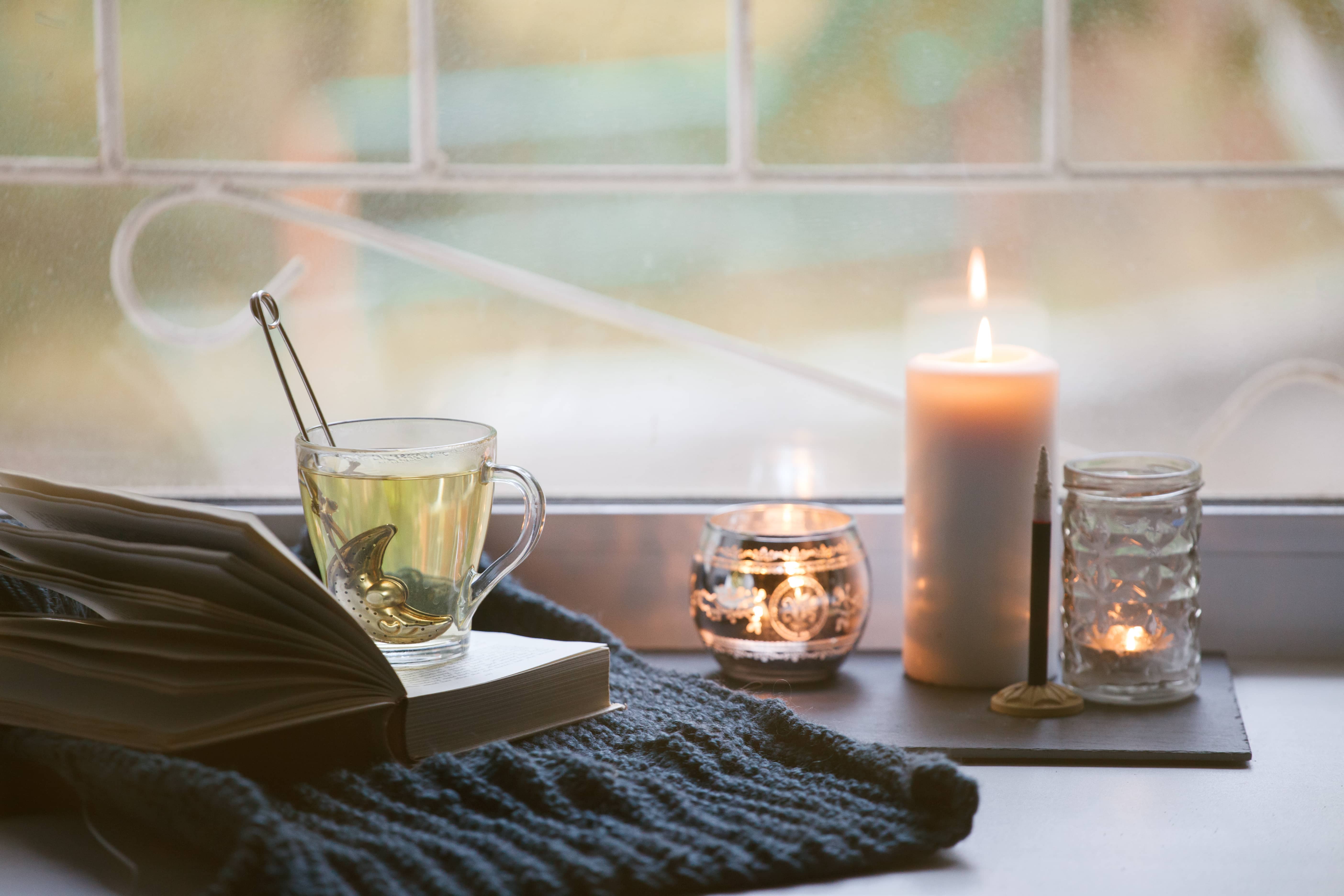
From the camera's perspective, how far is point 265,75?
1173 millimetres

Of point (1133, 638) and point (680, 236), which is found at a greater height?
point (680, 236)

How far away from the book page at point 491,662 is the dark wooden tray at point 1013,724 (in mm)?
183

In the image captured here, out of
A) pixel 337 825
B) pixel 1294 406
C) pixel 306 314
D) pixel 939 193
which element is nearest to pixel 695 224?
pixel 939 193

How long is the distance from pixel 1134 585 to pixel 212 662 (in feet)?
2.02

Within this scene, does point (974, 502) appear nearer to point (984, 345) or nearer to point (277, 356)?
point (984, 345)

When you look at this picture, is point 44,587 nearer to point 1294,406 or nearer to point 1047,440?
point 1047,440

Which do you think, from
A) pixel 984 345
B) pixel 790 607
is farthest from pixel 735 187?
pixel 790 607

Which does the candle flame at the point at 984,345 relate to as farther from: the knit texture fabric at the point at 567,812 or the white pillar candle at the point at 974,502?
the knit texture fabric at the point at 567,812

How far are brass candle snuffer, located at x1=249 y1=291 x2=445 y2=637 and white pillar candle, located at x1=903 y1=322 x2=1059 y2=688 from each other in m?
0.37

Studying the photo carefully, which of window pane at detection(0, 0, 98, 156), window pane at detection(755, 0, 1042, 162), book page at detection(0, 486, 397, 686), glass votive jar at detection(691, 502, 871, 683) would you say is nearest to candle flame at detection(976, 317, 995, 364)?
glass votive jar at detection(691, 502, 871, 683)

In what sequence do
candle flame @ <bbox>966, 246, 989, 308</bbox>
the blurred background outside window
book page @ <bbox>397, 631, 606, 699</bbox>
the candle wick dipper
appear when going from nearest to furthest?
book page @ <bbox>397, 631, 606, 699</bbox> < the candle wick dipper < candle flame @ <bbox>966, 246, 989, 308</bbox> < the blurred background outside window

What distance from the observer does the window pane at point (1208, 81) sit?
1087 mm

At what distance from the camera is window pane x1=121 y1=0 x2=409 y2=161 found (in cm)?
117

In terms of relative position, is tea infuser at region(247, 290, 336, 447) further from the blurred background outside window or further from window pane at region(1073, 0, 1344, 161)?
window pane at region(1073, 0, 1344, 161)
